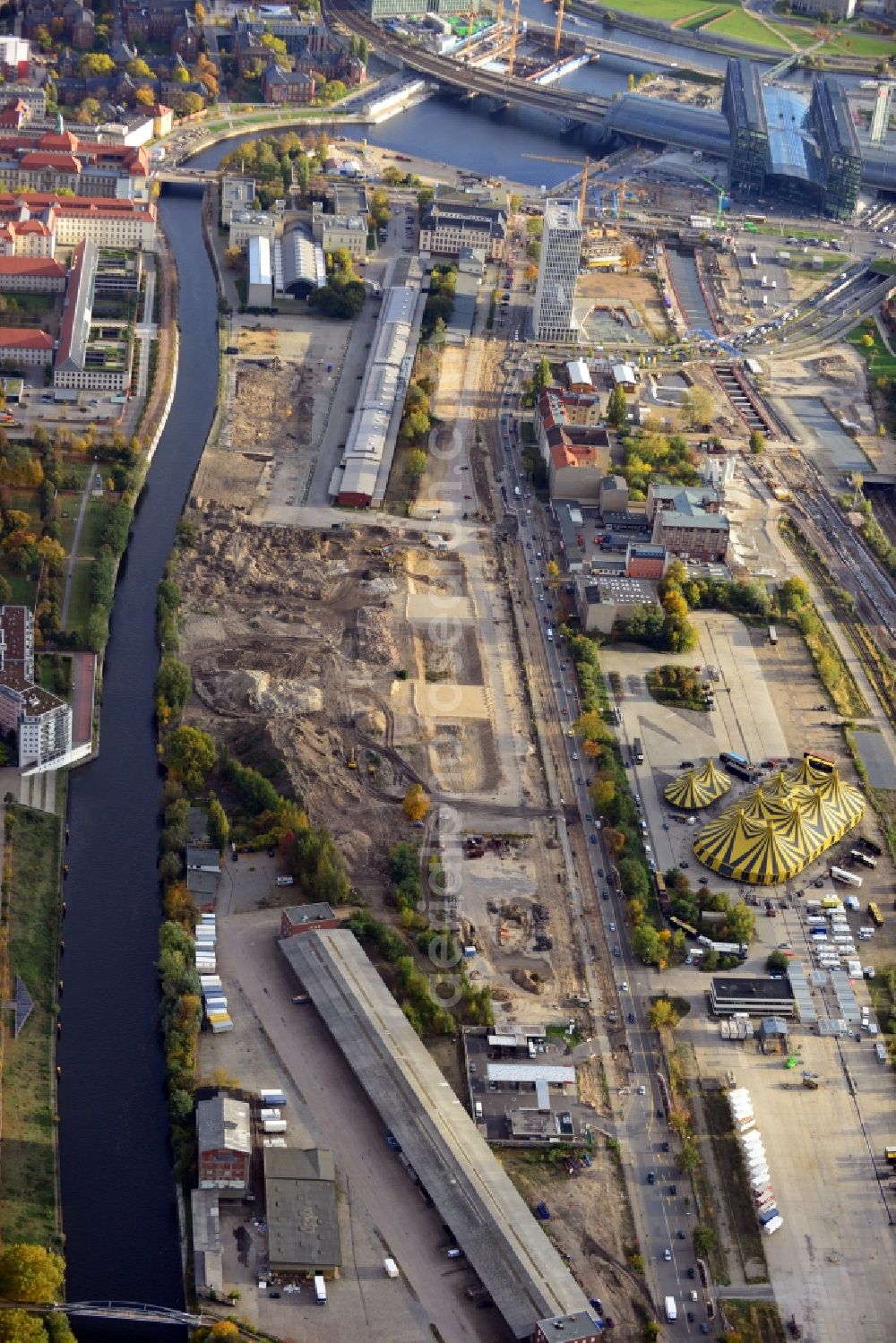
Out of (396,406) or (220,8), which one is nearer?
(396,406)

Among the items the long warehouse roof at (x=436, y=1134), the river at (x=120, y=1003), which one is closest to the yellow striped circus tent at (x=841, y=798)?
the long warehouse roof at (x=436, y=1134)

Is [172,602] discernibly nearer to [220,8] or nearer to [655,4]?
[220,8]

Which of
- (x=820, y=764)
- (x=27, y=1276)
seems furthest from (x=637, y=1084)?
(x=27, y=1276)

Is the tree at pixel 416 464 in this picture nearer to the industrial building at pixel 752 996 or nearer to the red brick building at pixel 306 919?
the red brick building at pixel 306 919

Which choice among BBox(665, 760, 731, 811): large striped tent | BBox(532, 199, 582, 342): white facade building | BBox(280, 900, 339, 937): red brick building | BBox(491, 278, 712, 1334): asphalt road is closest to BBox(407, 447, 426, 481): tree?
BBox(491, 278, 712, 1334): asphalt road

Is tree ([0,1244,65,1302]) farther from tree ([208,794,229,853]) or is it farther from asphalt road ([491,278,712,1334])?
tree ([208,794,229,853])

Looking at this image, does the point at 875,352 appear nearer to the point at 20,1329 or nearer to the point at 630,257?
the point at 630,257

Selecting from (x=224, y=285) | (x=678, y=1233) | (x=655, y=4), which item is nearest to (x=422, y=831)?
(x=678, y=1233)
